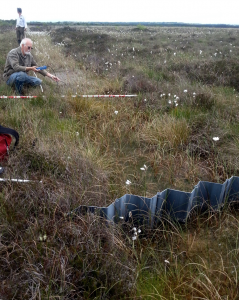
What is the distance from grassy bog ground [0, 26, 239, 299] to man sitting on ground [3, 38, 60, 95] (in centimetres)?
38

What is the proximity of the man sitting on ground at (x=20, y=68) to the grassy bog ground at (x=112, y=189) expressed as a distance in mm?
379

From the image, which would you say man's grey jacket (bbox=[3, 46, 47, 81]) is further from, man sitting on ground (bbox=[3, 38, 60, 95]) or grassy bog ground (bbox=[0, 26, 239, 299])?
grassy bog ground (bbox=[0, 26, 239, 299])

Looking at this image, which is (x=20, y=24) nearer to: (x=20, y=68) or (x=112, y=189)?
(x=20, y=68)

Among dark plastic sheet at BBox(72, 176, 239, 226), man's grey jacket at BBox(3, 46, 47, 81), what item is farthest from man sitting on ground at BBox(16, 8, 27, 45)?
dark plastic sheet at BBox(72, 176, 239, 226)

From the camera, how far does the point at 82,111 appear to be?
5000 mm

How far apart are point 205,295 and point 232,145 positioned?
243cm

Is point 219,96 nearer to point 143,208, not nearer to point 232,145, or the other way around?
point 232,145

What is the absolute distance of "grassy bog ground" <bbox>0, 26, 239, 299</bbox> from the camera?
6.22 ft

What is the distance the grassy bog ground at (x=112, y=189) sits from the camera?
1.90m

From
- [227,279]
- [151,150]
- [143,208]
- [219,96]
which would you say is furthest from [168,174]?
[219,96]

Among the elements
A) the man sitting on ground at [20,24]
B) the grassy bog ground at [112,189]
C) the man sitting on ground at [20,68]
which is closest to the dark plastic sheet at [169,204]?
the grassy bog ground at [112,189]

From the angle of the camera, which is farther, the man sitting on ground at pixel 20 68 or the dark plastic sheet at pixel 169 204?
the man sitting on ground at pixel 20 68

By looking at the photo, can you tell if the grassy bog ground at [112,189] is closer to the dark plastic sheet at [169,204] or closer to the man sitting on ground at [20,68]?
the dark plastic sheet at [169,204]

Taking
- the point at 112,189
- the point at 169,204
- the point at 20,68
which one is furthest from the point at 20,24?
the point at 169,204
